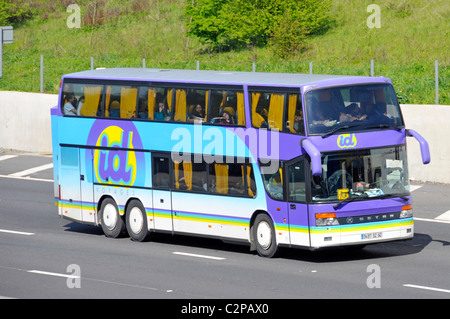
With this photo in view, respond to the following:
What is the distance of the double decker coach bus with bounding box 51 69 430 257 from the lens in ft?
57.3

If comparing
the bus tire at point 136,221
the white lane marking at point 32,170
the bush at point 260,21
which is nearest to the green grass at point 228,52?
the bush at point 260,21

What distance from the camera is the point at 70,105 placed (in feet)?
72.2

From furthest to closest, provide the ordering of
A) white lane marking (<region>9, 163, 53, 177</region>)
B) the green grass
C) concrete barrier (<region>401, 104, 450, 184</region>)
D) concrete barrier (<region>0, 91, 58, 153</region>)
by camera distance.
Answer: the green grass < concrete barrier (<region>0, 91, 58, 153</region>) < white lane marking (<region>9, 163, 53, 177</region>) < concrete barrier (<region>401, 104, 450, 184</region>)

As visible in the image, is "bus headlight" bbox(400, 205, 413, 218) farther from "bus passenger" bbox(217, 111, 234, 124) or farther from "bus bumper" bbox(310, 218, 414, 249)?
"bus passenger" bbox(217, 111, 234, 124)

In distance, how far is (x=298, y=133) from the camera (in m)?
17.6

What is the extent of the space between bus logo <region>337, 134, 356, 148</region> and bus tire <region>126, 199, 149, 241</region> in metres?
5.19

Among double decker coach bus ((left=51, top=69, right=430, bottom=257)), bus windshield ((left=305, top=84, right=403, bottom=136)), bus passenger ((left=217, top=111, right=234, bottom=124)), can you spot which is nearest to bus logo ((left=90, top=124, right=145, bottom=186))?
double decker coach bus ((left=51, top=69, right=430, bottom=257))

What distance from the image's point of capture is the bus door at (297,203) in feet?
57.5

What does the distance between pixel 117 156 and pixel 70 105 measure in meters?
1.85

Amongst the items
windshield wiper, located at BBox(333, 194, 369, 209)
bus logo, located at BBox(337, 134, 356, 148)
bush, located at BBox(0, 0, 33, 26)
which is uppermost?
bush, located at BBox(0, 0, 33, 26)

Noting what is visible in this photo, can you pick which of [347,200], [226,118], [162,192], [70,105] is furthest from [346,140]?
[70,105]

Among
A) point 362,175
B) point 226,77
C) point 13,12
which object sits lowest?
point 362,175

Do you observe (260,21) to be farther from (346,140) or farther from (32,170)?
(346,140)

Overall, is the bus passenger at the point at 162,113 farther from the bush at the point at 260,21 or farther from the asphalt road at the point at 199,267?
the bush at the point at 260,21
